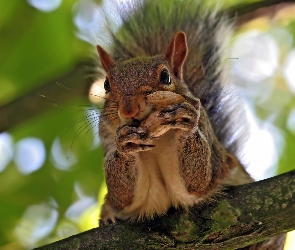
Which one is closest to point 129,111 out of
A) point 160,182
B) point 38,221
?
point 160,182

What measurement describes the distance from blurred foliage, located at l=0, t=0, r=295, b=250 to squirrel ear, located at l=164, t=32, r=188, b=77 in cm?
74

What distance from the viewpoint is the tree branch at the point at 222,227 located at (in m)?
2.03

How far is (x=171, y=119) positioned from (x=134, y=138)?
0.52 ft

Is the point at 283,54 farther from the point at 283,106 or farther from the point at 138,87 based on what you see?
the point at 138,87

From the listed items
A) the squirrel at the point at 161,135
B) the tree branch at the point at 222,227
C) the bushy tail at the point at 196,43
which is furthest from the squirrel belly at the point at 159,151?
the bushy tail at the point at 196,43

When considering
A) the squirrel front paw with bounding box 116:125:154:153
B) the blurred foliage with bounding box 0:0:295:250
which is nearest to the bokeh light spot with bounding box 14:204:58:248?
the blurred foliage with bounding box 0:0:295:250

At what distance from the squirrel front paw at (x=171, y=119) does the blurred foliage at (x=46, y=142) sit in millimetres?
1091

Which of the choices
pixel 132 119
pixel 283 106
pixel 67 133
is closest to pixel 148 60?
pixel 132 119

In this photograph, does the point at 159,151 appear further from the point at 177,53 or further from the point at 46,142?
the point at 46,142

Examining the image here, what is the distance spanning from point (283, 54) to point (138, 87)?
7.53 feet

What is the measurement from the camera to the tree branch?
2.03m

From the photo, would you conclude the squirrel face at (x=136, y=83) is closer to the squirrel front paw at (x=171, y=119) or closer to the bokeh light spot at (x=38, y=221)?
Result: the squirrel front paw at (x=171, y=119)

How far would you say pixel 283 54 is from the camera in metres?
4.10

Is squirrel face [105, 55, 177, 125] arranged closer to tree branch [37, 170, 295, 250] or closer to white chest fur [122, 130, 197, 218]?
white chest fur [122, 130, 197, 218]
